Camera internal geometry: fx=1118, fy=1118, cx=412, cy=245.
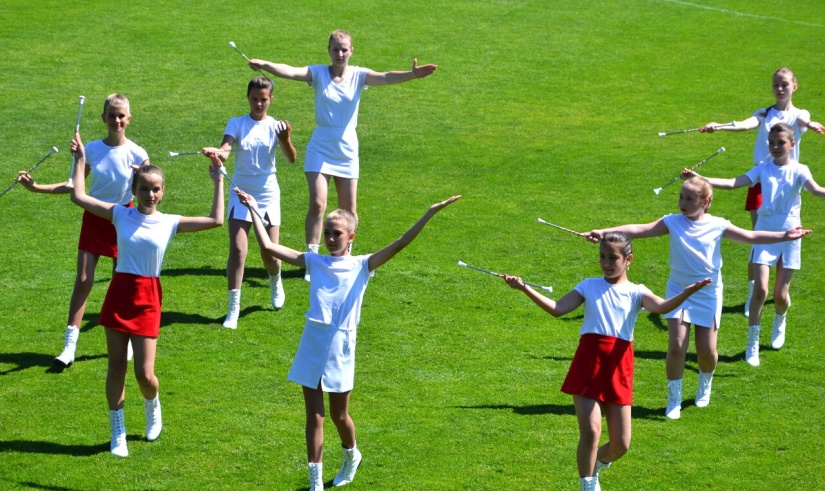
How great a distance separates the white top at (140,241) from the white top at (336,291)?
4.28 feet

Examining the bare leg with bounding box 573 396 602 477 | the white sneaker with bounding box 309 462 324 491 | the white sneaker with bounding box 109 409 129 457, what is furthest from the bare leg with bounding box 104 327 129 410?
the bare leg with bounding box 573 396 602 477

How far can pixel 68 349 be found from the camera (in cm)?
999

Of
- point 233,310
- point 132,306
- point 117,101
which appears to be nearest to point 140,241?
point 132,306

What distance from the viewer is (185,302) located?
38.3 feet

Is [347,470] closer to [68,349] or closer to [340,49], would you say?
[68,349]

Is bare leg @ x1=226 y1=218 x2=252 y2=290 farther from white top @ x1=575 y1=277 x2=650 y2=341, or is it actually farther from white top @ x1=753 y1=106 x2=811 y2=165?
white top @ x1=753 y1=106 x2=811 y2=165

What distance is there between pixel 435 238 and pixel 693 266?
4.98m

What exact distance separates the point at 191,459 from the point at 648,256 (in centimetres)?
699

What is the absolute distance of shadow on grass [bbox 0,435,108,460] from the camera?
8.48 m

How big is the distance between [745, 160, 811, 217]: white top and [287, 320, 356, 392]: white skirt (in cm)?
499

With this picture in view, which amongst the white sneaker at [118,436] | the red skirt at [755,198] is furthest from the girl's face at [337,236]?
the red skirt at [755,198]

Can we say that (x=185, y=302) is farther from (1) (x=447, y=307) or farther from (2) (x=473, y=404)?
(2) (x=473, y=404)

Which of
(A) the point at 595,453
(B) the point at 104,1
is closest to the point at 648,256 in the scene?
(A) the point at 595,453

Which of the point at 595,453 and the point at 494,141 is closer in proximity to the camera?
the point at 595,453
